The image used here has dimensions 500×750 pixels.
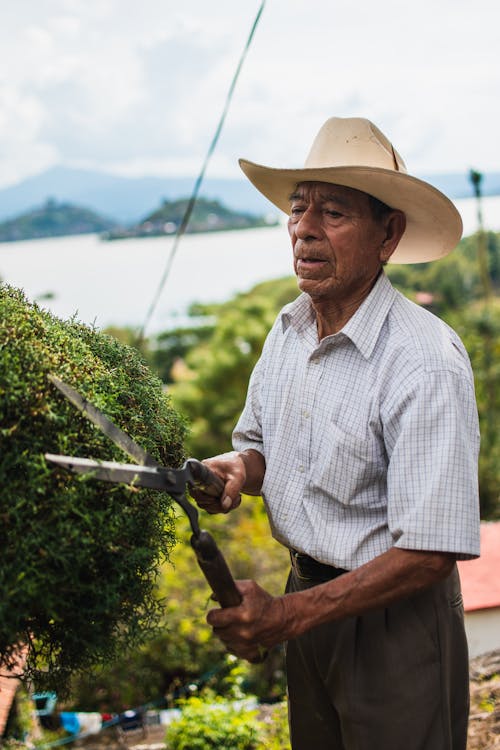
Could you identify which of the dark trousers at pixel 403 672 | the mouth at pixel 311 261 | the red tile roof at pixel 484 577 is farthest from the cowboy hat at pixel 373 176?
the red tile roof at pixel 484 577

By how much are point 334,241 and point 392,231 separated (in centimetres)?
29

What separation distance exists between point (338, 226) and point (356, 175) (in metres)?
0.18

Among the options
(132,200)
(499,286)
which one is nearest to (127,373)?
(499,286)

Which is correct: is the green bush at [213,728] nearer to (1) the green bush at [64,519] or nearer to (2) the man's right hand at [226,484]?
(2) the man's right hand at [226,484]

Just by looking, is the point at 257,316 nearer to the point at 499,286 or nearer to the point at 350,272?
the point at 350,272

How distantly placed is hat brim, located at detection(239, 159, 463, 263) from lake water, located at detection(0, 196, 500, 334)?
68.6 meters

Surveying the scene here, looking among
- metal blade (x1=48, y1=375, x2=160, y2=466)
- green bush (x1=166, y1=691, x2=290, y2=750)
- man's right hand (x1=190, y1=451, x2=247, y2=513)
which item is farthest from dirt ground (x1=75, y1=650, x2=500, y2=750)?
metal blade (x1=48, y1=375, x2=160, y2=466)

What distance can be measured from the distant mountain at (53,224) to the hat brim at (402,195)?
2753 inches

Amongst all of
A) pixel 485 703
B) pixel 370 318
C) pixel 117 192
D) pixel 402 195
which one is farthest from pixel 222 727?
pixel 117 192

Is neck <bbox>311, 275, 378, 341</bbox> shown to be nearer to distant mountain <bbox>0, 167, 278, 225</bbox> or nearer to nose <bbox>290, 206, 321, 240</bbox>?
nose <bbox>290, 206, 321, 240</bbox>

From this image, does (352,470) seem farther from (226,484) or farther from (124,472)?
(124,472)

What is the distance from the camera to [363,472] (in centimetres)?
245

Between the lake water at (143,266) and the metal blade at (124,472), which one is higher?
the lake water at (143,266)

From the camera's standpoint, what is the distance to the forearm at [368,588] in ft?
7.28
